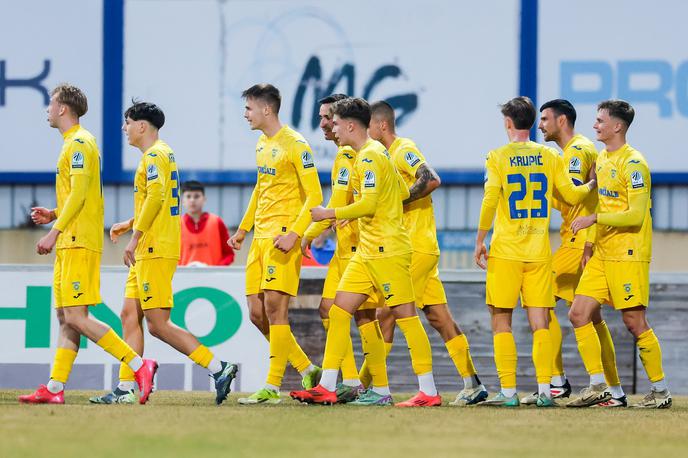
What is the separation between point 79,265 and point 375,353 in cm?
222

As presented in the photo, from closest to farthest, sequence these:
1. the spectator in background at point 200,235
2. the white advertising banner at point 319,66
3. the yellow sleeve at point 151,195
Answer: the yellow sleeve at point 151,195, the spectator in background at point 200,235, the white advertising banner at point 319,66

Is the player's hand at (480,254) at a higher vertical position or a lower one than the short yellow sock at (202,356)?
higher

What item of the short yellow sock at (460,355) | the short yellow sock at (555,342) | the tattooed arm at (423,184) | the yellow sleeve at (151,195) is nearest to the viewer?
the yellow sleeve at (151,195)

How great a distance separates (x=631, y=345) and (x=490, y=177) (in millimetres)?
3223

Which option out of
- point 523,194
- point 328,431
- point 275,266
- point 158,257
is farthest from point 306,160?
point 328,431

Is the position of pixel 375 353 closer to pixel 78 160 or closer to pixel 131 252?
pixel 131 252

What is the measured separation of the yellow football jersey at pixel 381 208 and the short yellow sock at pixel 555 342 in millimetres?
1608

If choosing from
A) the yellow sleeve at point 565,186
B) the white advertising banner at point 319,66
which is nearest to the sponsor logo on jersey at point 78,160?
the yellow sleeve at point 565,186

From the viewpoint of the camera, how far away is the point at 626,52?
1969cm

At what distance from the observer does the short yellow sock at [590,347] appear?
1063 centimetres

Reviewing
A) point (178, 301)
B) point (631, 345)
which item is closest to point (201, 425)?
point (178, 301)

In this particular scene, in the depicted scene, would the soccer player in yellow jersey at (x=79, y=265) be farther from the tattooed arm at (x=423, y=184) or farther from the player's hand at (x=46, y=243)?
the tattooed arm at (x=423, y=184)

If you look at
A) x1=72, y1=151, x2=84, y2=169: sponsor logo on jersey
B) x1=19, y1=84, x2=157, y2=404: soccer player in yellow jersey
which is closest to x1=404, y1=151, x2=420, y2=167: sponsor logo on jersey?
x1=19, y1=84, x2=157, y2=404: soccer player in yellow jersey

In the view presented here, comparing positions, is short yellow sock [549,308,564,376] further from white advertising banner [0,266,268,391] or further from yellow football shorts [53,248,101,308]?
yellow football shorts [53,248,101,308]
